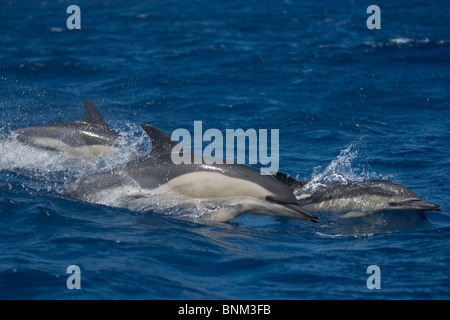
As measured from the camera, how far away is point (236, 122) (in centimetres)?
1441

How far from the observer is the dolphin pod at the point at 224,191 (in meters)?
8.65

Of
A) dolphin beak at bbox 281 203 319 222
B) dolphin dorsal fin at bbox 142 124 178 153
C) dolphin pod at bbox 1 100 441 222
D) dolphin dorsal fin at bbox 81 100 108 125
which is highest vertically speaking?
dolphin dorsal fin at bbox 81 100 108 125

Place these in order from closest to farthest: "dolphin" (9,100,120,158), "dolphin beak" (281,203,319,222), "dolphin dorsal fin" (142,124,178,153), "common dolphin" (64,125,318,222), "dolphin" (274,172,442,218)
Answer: "dolphin beak" (281,203,319,222) → "common dolphin" (64,125,318,222) → "dolphin dorsal fin" (142,124,178,153) → "dolphin" (274,172,442,218) → "dolphin" (9,100,120,158)

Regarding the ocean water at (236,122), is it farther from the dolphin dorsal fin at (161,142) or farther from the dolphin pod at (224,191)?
the dolphin dorsal fin at (161,142)

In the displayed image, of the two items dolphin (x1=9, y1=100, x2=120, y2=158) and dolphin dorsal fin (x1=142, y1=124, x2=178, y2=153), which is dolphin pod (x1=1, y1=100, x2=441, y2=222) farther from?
dolphin (x1=9, y1=100, x2=120, y2=158)

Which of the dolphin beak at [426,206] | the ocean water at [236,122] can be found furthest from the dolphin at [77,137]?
the dolphin beak at [426,206]

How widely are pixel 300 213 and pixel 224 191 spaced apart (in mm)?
1080

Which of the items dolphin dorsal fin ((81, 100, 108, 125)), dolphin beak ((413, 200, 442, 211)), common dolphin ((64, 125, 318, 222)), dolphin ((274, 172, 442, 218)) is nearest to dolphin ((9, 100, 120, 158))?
dolphin dorsal fin ((81, 100, 108, 125))

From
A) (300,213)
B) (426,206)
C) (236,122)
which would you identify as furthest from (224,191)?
(236,122)

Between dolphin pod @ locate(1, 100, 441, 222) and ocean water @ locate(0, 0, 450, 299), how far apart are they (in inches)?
9.0

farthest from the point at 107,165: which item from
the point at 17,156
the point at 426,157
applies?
the point at 426,157

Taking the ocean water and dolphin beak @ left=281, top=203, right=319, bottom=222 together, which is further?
dolphin beak @ left=281, top=203, right=319, bottom=222

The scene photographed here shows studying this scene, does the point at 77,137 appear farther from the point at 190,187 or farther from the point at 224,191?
the point at 224,191

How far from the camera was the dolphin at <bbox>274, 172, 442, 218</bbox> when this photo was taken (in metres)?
9.20
